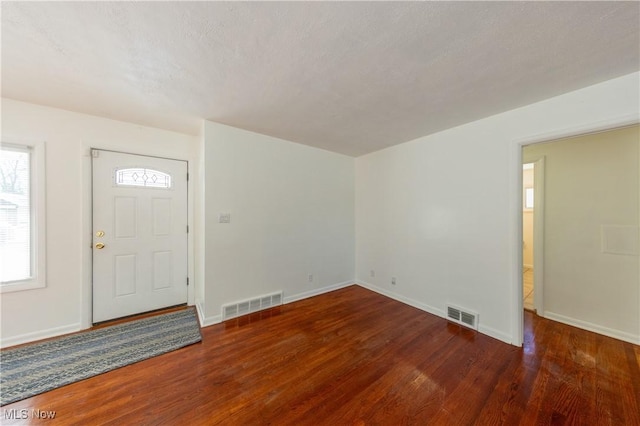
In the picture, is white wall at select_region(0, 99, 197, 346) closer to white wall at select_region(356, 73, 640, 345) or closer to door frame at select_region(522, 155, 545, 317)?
white wall at select_region(356, 73, 640, 345)

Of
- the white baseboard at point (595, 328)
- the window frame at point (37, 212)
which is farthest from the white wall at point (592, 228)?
the window frame at point (37, 212)

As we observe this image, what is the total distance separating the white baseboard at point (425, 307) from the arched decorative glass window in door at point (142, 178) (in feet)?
11.6

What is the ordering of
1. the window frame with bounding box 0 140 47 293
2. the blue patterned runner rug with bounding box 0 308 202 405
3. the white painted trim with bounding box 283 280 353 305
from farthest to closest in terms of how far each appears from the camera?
the white painted trim with bounding box 283 280 353 305
the window frame with bounding box 0 140 47 293
the blue patterned runner rug with bounding box 0 308 202 405

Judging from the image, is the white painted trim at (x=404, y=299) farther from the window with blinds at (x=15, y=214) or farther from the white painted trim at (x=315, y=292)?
the window with blinds at (x=15, y=214)

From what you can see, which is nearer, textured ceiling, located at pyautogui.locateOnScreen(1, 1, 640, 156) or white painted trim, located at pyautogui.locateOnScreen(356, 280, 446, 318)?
textured ceiling, located at pyautogui.locateOnScreen(1, 1, 640, 156)

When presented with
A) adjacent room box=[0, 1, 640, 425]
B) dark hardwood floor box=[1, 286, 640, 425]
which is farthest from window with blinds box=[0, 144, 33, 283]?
dark hardwood floor box=[1, 286, 640, 425]

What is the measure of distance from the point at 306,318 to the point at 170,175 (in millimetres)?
2673

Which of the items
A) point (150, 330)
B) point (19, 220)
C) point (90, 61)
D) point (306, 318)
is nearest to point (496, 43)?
point (90, 61)

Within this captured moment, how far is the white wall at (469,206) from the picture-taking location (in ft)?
6.65

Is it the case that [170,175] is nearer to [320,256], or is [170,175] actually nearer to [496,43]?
[320,256]

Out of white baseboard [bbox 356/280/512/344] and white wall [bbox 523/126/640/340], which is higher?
white wall [bbox 523/126/640/340]

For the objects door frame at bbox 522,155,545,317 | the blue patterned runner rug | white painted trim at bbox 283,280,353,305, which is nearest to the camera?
the blue patterned runner rug

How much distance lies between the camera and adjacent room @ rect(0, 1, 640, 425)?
142 centimetres

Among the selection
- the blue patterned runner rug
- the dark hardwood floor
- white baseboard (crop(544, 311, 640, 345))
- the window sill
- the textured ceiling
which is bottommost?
the dark hardwood floor
